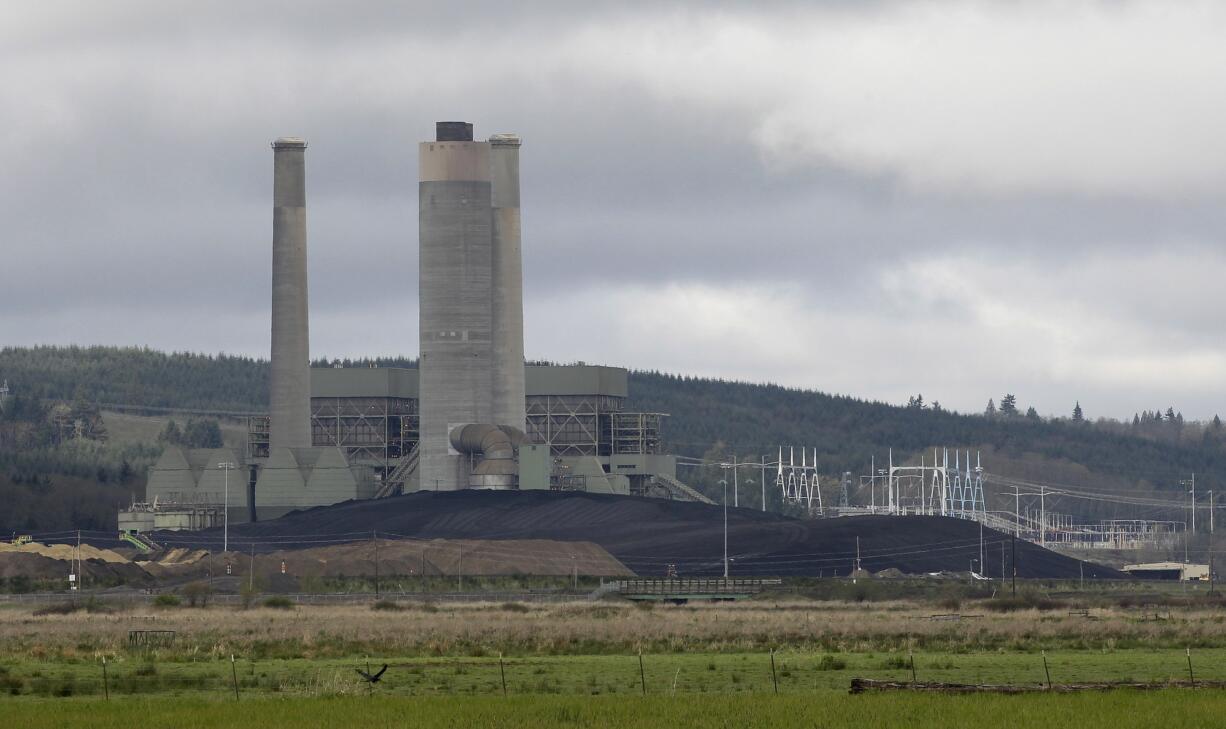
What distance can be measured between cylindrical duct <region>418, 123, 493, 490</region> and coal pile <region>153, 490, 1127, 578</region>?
793cm

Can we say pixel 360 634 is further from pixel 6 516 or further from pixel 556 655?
pixel 6 516

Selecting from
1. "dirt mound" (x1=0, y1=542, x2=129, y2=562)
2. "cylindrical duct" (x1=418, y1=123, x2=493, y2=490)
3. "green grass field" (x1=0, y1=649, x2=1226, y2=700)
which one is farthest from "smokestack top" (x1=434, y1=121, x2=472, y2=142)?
"green grass field" (x1=0, y1=649, x2=1226, y2=700)

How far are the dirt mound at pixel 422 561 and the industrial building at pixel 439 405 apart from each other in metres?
14.1

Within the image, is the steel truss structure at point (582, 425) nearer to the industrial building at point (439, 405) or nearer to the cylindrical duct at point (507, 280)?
the industrial building at point (439, 405)

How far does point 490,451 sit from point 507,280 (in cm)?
1419

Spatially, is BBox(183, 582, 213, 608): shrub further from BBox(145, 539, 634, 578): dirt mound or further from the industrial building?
the industrial building

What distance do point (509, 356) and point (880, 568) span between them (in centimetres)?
3662

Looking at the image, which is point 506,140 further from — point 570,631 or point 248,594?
point 570,631

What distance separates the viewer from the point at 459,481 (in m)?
Result: 174

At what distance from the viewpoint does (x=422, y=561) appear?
468 ft

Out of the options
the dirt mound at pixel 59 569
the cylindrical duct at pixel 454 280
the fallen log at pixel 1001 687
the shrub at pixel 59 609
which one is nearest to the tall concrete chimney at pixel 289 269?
the cylindrical duct at pixel 454 280

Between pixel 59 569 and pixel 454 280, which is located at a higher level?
pixel 454 280

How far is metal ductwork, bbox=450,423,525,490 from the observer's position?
557 ft

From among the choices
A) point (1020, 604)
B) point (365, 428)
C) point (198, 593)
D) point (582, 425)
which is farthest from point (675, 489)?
point (1020, 604)
